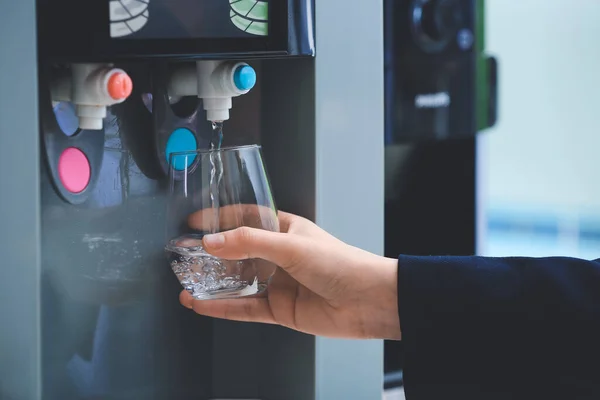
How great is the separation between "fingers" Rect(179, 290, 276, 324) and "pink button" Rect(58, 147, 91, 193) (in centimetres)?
17

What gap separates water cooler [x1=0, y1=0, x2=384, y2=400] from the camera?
27.3 inches

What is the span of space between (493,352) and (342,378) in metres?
0.16

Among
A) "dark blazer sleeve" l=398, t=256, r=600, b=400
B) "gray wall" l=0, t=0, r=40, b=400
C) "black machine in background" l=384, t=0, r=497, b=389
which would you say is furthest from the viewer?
"black machine in background" l=384, t=0, r=497, b=389

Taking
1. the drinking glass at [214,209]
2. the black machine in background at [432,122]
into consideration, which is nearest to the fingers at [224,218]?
the drinking glass at [214,209]

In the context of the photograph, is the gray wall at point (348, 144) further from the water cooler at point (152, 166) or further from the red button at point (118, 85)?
the red button at point (118, 85)

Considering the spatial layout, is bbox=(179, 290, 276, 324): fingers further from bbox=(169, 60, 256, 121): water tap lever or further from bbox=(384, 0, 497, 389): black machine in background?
bbox=(384, 0, 497, 389): black machine in background

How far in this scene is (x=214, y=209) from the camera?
0.75 metres

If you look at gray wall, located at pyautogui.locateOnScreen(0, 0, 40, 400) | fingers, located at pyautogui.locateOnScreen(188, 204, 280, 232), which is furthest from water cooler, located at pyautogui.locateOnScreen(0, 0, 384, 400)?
fingers, located at pyautogui.locateOnScreen(188, 204, 280, 232)

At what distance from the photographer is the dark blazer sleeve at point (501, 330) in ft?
2.65

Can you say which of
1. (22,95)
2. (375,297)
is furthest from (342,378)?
(22,95)

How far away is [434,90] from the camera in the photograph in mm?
1627

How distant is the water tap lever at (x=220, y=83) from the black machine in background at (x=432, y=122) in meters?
0.76

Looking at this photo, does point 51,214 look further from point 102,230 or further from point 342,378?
point 342,378

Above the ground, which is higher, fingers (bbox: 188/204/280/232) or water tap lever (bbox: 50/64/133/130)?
water tap lever (bbox: 50/64/133/130)
